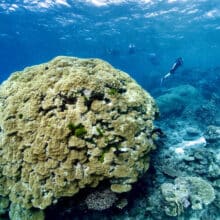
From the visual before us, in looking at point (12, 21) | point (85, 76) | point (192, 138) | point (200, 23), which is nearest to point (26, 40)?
point (12, 21)

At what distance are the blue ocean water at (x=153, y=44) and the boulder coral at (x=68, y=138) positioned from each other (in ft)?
3.39

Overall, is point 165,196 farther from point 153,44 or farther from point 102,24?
point 153,44

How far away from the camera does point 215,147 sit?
365 inches

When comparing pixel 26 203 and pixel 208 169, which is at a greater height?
pixel 26 203

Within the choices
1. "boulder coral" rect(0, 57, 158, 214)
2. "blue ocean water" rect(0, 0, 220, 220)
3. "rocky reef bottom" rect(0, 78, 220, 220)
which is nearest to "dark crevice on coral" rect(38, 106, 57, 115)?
"boulder coral" rect(0, 57, 158, 214)

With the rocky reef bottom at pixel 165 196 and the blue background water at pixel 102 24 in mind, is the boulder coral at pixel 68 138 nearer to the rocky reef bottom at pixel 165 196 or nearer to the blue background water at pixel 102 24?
the rocky reef bottom at pixel 165 196

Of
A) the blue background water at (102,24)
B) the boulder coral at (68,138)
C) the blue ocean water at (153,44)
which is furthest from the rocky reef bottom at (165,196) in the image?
the blue background water at (102,24)

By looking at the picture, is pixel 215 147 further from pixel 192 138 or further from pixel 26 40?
pixel 26 40

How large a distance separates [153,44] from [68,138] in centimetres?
4633

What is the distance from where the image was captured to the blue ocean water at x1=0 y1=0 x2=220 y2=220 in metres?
6.99

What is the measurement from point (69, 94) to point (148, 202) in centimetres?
353

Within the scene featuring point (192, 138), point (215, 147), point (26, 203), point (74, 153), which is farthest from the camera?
point (192, 138)

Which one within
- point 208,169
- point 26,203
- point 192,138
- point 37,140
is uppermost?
point 37,140

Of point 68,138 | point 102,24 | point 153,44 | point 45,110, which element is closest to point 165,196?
point 68,138
